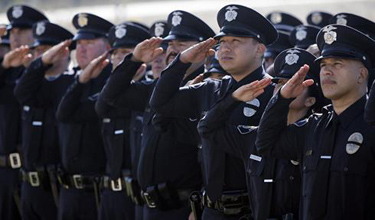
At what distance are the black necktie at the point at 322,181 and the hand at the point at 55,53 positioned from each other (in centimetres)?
404

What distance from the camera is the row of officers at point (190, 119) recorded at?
21.1ft

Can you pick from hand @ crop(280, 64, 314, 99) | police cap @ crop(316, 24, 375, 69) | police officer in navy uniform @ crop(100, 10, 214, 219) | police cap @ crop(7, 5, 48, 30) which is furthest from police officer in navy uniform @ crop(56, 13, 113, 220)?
police cap @ crop(316, 24, 375, 69)

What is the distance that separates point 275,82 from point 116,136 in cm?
246

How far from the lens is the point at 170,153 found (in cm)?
833

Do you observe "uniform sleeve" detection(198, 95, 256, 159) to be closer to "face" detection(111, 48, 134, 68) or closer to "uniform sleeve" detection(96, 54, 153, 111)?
"uniform sleeve" detection(96, 54, 153, 111)

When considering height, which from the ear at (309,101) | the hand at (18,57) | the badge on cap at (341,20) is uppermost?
the badge on cap at (341,20)

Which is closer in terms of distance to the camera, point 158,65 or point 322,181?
point 322,181

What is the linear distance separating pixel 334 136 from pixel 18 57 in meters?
→ 4.80

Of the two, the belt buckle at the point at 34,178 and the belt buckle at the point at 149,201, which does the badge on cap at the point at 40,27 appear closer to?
the belt buckle at the point at 34,178

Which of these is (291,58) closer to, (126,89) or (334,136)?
(334,136)

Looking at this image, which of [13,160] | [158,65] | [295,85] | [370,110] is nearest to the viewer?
[370,110]

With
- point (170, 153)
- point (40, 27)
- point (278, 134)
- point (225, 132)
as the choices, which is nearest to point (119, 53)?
point (170, 153)

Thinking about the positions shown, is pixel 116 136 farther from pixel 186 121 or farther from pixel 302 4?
pixel 302 4

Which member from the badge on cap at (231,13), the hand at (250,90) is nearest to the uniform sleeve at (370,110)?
the hand at (250,90)
